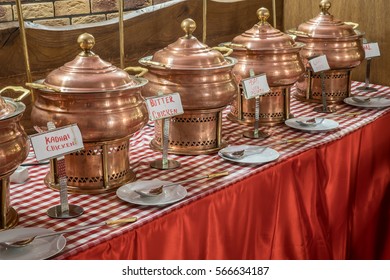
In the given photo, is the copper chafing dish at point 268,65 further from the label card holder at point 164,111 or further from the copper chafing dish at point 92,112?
the copper chafing dish at point 92,112

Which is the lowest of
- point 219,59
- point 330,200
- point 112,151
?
point 330,200

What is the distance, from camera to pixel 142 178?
165cm

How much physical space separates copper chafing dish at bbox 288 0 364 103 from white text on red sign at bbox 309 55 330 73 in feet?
0.18

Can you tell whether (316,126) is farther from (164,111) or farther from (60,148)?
(60,148)

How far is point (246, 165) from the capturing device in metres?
1.74

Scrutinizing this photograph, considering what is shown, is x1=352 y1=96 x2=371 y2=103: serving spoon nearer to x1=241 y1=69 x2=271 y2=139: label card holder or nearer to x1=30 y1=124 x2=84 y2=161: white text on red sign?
x1=241 y1=69 x2=271 y2=139: label card holder

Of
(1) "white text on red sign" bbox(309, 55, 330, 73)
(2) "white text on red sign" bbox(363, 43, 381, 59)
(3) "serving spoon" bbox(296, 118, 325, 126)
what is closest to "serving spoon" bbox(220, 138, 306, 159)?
(3) "serving spoon" bbox(296, 118, 325, 126)

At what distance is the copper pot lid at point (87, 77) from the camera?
146 cm

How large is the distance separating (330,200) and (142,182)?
2.26 ft

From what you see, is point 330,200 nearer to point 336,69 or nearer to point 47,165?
point 336,69

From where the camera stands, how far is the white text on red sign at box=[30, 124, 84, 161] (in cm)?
134
